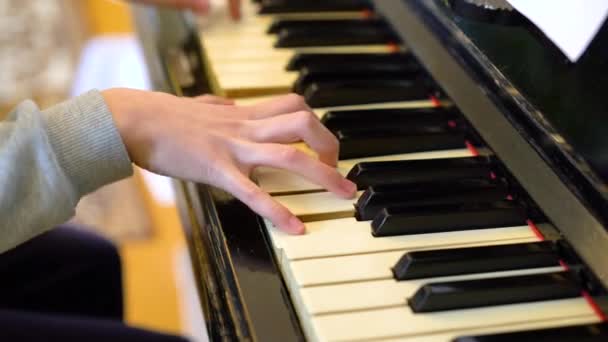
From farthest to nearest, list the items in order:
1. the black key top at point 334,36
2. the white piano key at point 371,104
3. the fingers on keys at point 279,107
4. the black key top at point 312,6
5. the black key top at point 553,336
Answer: the black key top at point 312,6
the black key top at point 334,36
the white piano key at point 371,104
the fingers on keys at point 279,107
the black key top at point 553,336

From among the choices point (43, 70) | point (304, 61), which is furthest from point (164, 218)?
point (304, 61)

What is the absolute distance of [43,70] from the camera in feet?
6.91

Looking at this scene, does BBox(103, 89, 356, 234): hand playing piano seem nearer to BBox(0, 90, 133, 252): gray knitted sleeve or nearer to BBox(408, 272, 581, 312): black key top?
BBox(0, 90, 133, 252): gray knitted sleeve

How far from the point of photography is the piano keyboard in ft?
2.11

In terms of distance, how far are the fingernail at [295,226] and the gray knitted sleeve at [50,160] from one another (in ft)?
0.71

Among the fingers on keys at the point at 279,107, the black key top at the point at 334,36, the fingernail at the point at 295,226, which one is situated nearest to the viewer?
the fingernail at the point at 295,226

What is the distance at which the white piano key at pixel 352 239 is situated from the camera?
0.71 metres

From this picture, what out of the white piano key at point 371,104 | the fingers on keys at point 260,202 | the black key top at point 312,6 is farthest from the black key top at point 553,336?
the black key top at point 312,6

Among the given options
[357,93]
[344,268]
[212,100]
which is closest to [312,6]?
[357,93]

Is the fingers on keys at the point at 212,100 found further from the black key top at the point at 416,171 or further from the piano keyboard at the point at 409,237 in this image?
the black key top at the point at 416,171

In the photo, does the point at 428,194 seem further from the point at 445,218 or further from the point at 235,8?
the point at 235,8

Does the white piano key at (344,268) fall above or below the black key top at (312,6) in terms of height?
below

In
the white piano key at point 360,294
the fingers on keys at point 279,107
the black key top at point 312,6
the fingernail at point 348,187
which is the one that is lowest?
the white piano key at point 360,294

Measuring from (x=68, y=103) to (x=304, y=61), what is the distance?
15.4 inches
